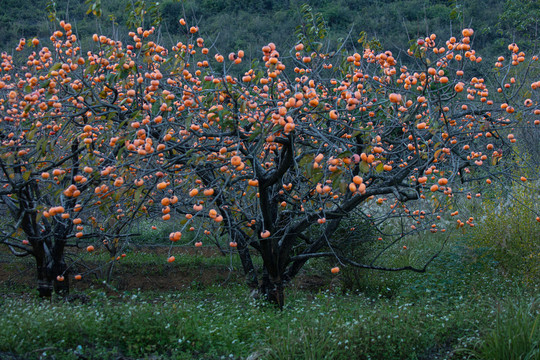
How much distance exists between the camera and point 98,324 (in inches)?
121

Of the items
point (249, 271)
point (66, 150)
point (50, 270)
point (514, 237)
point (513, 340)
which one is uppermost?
point (66, 150)

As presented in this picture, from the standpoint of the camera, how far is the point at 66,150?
14.4ft

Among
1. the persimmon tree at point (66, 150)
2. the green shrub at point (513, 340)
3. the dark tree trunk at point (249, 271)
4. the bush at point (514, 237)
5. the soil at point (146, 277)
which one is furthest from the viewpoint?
the soil at point (146, 277)

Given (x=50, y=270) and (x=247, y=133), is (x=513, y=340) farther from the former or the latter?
(x=50, y=270)

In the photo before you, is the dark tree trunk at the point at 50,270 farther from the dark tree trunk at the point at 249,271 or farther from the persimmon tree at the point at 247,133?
the dark tree trunk at the point at 249,271

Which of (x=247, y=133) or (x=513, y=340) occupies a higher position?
(x=247, y=133)

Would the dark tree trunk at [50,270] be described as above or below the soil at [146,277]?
above

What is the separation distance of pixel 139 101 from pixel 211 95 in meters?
0.81

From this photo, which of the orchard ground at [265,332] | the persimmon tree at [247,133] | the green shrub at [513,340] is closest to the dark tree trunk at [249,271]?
the persimmon tree at [247,133]


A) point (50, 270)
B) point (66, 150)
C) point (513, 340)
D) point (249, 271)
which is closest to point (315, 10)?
point (249, 271)

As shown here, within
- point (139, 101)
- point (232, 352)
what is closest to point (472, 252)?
point (232, 352)

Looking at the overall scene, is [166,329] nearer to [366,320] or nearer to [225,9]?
[366,320]

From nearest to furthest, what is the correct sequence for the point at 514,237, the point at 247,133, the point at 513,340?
1. the point at 513,340
2. the point at 247,133
3. the point at 514,237

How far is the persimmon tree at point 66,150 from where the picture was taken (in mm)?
3018
